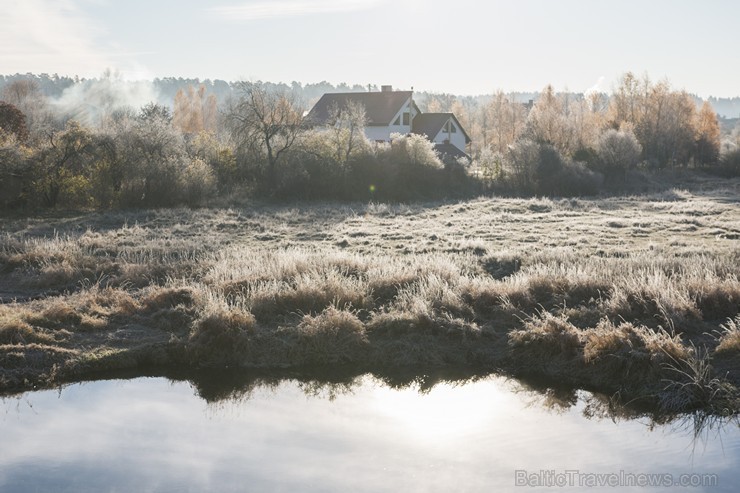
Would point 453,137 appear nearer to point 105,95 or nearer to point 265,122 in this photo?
point 265,122

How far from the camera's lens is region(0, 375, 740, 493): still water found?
8840mm

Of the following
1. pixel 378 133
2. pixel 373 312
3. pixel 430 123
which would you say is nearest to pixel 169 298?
pixel 373 312

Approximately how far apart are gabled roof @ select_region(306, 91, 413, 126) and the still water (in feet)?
162

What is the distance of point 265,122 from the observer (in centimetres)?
3938

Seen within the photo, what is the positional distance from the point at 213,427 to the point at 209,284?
17.8ft

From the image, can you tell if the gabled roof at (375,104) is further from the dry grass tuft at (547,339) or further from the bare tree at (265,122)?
the dry grass tuft at (547,339)

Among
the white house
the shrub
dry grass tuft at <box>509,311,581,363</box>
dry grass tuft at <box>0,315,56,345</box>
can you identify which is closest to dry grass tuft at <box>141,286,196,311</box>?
dry grass tuft at <box>0,315,56,345</box>

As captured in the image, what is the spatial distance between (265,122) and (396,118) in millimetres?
23260

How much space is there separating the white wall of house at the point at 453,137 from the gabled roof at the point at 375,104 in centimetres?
468

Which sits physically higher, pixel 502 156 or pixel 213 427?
pixel 502 156

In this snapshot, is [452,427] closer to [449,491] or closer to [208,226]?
[449,491]

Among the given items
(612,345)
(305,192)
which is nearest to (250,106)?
(305,192)

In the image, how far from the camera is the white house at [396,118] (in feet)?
197

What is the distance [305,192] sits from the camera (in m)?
39.8
